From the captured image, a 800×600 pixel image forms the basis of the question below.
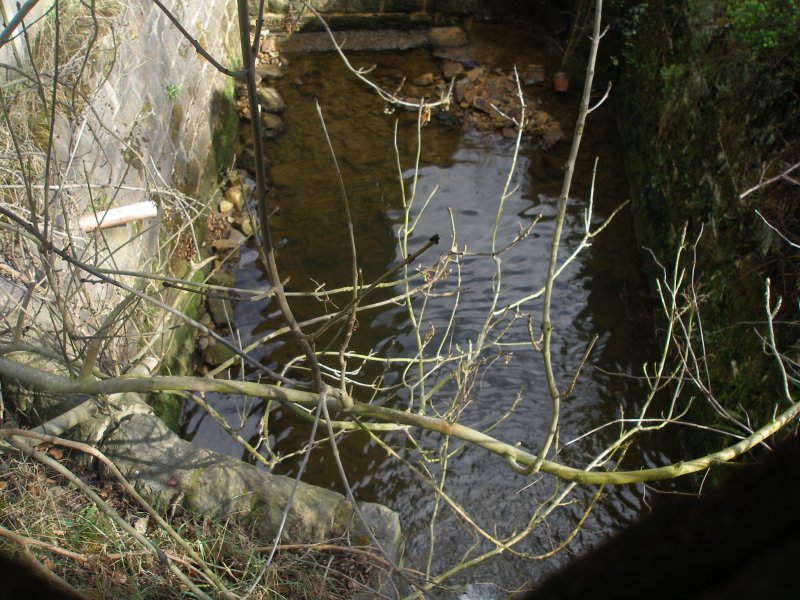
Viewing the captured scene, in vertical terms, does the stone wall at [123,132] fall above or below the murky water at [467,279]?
above

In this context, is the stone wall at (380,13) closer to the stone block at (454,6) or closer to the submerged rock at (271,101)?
the stone block at (454,6)

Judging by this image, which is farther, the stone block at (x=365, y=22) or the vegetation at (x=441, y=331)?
the stone block at (x=365, y=22)

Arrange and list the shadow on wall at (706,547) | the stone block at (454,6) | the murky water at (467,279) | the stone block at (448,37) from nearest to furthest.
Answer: the shadow on wall at (706,547), the murky water at (467,279), the stone block at (448,37), the stone block at (454,6)

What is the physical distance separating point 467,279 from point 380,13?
4.33 meters

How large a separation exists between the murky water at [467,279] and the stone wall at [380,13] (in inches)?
21.1

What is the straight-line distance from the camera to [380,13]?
8133mm

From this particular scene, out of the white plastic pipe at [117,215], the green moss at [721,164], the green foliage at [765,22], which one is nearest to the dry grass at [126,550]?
the white plastic pipe at [117,215]

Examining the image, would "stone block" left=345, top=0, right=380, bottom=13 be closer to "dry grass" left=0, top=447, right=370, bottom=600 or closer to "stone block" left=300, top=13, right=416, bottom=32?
"stone block" left=300, top=13, right=416, bottom=32

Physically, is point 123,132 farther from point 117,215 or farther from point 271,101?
point 271,101

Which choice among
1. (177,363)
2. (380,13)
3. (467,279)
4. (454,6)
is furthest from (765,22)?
(380,13)

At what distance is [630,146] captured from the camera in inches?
255

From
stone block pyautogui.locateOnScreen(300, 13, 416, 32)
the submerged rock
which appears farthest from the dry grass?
stone block pyautogui.locateOnScreen(300, 13, 416, 32)

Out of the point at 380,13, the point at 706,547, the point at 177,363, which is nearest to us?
the point at 706,547

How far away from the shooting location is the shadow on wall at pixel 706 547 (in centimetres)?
41
